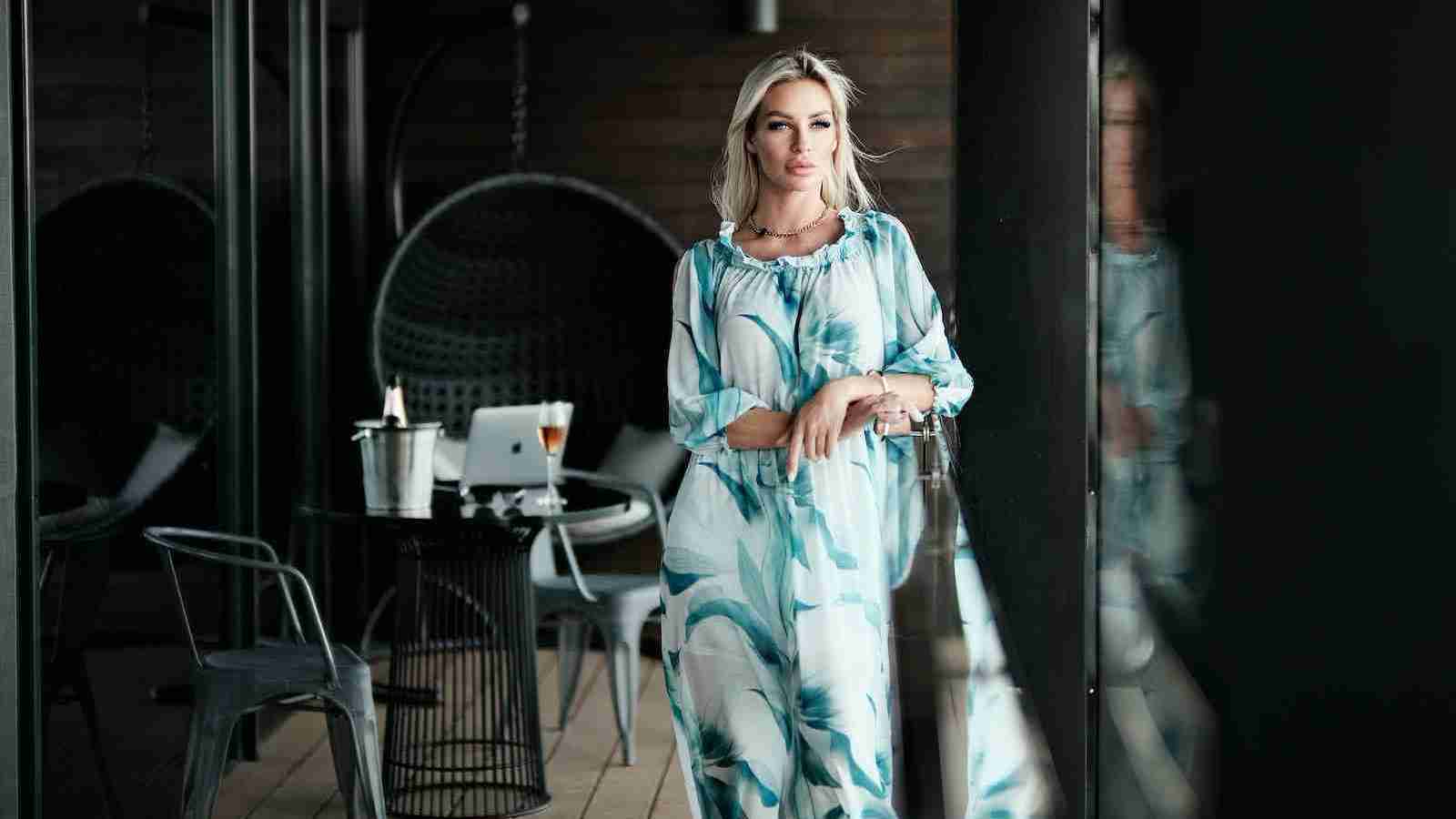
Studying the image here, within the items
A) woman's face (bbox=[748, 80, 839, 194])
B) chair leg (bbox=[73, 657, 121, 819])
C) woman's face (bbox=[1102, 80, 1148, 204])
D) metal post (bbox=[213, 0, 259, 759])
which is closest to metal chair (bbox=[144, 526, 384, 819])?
chair leg (bbox=[73, 657, 121, 819])

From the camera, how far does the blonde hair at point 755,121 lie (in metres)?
2.32

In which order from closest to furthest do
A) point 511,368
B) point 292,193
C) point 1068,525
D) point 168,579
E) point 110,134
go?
point 1068,525 < point 110,134 < point 168,579 < point 292,193 < point 511,368

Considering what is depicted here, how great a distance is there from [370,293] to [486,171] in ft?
1.85

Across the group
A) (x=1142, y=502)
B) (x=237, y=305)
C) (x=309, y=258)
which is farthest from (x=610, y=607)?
(x=1142, y=502)

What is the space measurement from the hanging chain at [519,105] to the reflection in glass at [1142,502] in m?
3.72

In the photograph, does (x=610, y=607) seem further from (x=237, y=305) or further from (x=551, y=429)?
(x=237, y=305)

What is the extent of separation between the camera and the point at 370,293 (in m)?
5.19

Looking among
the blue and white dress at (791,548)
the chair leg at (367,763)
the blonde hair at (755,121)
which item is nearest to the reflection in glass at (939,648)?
the blue and white dress at (791,548)

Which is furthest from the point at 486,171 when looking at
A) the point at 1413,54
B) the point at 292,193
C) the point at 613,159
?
the point at 1413,54

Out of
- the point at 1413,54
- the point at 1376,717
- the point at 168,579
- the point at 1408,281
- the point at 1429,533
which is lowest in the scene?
the point at 168,579

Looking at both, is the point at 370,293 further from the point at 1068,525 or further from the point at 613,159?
the point at 1068,525

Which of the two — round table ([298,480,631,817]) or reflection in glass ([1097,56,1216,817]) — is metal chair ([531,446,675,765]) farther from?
reflection in glass ([1097,56,1216,817])

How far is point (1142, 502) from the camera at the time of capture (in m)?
1.42

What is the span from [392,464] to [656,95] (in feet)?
7.44
